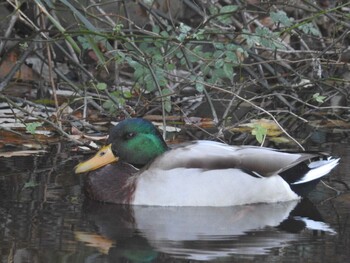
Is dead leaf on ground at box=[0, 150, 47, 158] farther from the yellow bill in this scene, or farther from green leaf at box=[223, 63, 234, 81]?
green leaf at box=[223, 63, 234, 81]

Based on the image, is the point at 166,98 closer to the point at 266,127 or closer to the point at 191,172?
the point at 266,127

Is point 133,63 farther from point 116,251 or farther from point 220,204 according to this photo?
point 116,251

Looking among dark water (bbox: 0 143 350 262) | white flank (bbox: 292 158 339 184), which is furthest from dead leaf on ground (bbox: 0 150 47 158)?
white flank (bbox: 292 158 339 184)

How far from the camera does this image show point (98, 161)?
7.77m

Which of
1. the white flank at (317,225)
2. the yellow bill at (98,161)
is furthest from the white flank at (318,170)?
the yellow bill at (98,161)

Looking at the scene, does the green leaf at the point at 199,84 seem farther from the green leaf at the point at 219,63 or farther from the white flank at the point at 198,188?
the white flank at the point at 198,188

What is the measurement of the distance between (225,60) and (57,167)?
1.43 metres

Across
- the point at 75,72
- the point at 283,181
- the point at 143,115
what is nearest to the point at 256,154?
the point at 283,181

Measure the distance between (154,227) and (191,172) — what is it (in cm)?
81

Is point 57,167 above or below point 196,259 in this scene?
above

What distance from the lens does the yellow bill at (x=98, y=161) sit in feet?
25.3

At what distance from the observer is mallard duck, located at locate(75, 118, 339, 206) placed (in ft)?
24.2

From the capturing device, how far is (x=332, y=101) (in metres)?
10.5

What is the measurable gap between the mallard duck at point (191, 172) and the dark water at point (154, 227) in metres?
0.10
